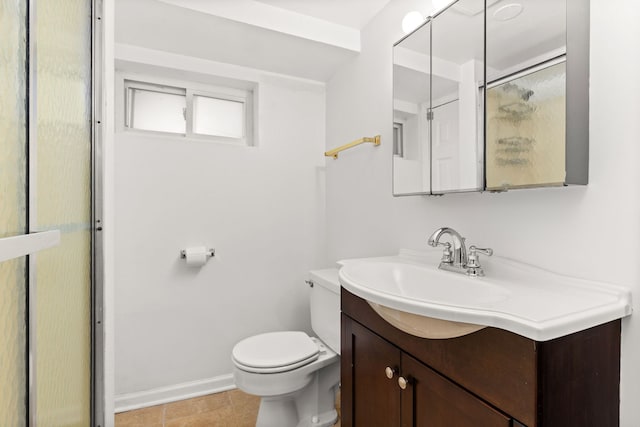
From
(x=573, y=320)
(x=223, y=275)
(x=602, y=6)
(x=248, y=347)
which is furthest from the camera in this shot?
(x=223, y=275)

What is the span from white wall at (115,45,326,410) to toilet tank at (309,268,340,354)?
459mm

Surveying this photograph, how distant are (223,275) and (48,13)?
60.2 inches

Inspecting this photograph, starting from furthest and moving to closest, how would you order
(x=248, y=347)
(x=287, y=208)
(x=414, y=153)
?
1. (x=287, y=208)
2. (x=248, y=347)
3. (x=414, y=153)

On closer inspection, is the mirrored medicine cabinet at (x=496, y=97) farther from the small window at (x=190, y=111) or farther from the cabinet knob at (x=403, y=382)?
the small window at (x=190, y=111)

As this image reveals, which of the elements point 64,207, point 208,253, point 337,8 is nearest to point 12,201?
point 64,207

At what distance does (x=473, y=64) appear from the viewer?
1080 millimetres

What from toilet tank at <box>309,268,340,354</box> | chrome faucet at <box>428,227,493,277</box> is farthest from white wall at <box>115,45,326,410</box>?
chrome faucet at <box>428,227,493,277</box>

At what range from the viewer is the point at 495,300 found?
87 centimetres

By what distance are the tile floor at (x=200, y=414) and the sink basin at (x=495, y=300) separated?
985mm

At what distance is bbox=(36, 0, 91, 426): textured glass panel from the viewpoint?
2.04 ft

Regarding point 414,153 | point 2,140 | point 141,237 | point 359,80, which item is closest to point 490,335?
point 414,153

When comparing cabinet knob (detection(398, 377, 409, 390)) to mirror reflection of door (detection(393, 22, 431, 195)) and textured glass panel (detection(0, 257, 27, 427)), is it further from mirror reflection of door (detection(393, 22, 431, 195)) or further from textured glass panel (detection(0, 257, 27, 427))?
Result: textured glass panel (detection(0, 257, 27, 427))

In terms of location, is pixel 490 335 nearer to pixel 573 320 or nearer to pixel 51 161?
pixel 573 320

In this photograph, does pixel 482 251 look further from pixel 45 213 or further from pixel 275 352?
pixel 45 213
